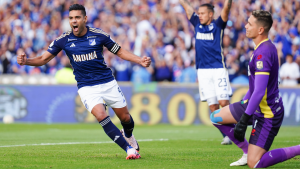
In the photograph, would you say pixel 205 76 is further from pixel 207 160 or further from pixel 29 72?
pixel 29 72

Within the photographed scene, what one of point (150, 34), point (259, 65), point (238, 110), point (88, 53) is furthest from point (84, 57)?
point (150, 34)

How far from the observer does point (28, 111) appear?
17.1 m

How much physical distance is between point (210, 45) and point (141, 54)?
9.61 m

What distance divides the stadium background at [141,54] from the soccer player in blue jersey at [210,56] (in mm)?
6635

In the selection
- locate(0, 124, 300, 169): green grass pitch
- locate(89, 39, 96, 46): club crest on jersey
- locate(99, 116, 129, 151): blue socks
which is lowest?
locate(0, 124, 300, 169): green grass pitch

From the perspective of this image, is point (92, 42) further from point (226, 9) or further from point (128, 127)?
point (226, 9)

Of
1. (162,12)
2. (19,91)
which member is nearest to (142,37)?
(162,12)

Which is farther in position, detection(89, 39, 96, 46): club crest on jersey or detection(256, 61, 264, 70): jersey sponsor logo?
detection(89, 39, 96, 46): club crest on jersey

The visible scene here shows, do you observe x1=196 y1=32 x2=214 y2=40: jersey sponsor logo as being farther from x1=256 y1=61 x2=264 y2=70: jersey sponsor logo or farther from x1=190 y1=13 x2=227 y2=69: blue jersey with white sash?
x1=256 y1=61 x2=264 y2=70: jersey sponsor logo

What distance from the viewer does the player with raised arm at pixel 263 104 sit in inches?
222

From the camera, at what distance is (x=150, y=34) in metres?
21.2

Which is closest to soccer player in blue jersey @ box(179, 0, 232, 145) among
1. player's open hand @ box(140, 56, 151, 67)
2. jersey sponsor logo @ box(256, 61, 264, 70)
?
player's open hand @ box(140, 56, 151, 67)

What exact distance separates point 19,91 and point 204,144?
1001 centimetres

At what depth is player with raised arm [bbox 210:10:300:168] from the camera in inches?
222
